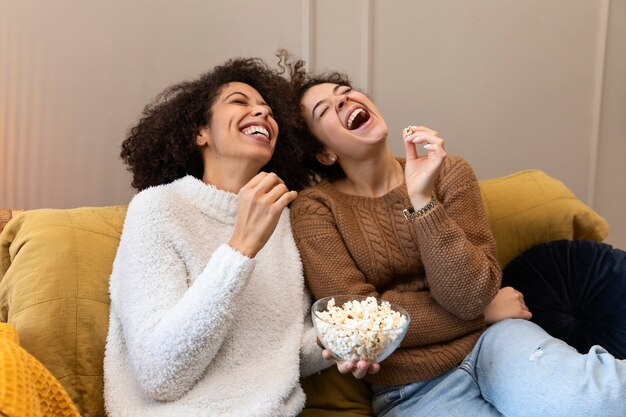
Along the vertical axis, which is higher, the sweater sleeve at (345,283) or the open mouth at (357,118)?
the open mouth at (357,118)

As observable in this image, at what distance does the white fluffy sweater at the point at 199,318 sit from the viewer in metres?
1.16

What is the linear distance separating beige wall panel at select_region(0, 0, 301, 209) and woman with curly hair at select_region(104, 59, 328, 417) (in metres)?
0.39

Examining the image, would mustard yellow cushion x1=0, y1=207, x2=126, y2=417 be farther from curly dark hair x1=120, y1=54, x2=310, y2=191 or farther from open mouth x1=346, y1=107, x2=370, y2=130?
open mouth x1=346, y1=107, x2=370, y2=130

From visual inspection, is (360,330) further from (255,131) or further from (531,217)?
(531,217)

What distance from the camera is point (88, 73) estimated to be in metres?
1.93

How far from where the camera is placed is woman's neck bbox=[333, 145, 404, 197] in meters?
1.58

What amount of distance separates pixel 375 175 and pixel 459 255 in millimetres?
365

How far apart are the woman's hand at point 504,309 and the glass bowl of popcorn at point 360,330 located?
1.26ft

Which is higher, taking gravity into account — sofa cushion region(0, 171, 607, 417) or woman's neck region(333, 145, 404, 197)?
woman's neck region(333, 145, 404, 197)

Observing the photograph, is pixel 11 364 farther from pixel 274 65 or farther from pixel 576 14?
pixel 576 14

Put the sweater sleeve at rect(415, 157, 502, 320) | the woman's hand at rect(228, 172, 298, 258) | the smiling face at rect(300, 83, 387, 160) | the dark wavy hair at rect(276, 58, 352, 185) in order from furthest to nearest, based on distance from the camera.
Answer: the dark wavy hair at rect(276, 58, 352, 185)
the smiling face at rect(300, 83, 387, 160)
the sweater sleeve at rect(415, 157, 502, 320)
the woman's hand at rect(228, 172, 298, 258)

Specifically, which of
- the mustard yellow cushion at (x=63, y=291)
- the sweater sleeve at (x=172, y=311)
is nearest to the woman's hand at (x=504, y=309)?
the sweater sleeve at (x=172, y=311)

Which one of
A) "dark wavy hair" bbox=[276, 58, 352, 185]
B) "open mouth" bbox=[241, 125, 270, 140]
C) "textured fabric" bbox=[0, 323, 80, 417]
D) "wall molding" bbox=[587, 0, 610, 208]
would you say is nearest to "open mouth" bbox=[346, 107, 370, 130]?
"dark wavy hair" bbox=[276, 58, 352, 185]

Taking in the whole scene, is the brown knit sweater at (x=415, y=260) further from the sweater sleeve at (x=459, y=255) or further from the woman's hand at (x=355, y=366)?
the woman's hand at (x=355, y=366)
